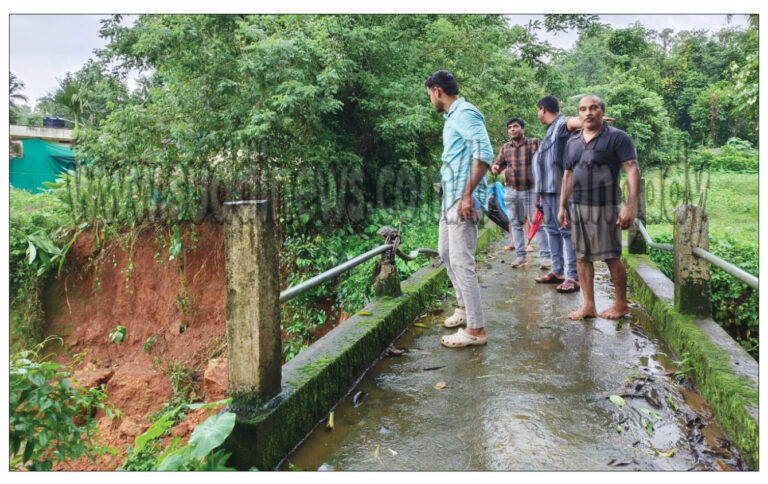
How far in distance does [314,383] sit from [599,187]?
2704 millimetres

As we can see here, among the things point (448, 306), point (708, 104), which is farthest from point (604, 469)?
point (708, 104)

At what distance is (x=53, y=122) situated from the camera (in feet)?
61.8

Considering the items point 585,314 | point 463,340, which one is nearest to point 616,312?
point 585,314

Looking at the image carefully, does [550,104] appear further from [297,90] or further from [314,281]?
[297,90]

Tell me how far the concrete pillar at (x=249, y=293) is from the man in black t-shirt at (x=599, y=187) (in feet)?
9.09

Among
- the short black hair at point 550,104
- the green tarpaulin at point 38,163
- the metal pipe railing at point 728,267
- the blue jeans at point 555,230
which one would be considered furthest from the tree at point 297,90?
the green tarpaulin at point 38,163

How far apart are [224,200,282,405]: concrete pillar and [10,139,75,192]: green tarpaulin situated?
55.2 ft

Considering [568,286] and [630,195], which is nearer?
[630,195]

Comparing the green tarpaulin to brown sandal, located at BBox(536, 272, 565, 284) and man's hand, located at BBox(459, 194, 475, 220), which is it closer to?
brown sandal, located at BBox(536, 272, 565, 284)

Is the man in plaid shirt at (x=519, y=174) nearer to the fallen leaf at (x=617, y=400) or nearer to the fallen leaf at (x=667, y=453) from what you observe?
the fallen leaf at (x=617, y=400)

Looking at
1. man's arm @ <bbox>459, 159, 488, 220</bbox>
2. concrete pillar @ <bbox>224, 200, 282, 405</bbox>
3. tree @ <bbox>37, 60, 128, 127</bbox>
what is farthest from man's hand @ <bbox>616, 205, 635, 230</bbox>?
tree @ <bbox>37, 60, 128, 127</bbox>

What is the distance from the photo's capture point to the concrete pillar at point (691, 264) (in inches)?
144

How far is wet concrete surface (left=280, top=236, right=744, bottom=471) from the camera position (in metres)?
2.30

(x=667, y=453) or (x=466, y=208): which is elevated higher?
(x=466, y=208)
